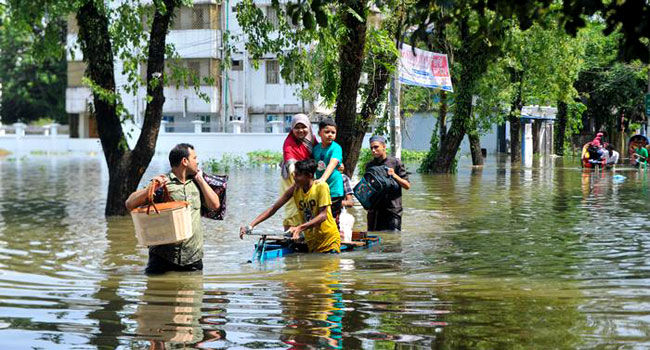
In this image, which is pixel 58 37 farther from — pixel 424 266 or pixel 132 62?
pixel 424 266

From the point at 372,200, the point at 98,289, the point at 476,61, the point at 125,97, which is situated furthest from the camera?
the point at 125,97

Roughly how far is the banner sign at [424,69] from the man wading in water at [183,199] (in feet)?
46.9

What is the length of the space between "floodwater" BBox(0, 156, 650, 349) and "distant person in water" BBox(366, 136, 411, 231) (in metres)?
0.29

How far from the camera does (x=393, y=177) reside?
13.4m

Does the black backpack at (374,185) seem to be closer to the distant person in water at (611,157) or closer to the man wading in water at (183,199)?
the man wading in water at (183,199)

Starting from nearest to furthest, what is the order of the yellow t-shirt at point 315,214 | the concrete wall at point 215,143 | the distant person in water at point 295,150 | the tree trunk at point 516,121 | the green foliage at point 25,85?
the yellow t-shirt at point 315,214
the distant person in water at point 295,150
the tree trunk at point 516,121
the concrete wall at point 215,143
the green foliage at point 25,85

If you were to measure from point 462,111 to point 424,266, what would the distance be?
23423 mm

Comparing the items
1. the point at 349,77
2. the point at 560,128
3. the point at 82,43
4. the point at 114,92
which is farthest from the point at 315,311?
the point at 560,128

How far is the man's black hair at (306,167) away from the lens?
10867mm

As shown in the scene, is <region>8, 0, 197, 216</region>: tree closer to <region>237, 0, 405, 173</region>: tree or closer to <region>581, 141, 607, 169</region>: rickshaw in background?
<region>237, 0, 405, 173</region>: tree

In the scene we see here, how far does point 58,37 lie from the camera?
702 inches

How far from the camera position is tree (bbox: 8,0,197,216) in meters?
17.0

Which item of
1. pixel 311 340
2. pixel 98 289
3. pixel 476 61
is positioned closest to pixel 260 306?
pixel 311 340

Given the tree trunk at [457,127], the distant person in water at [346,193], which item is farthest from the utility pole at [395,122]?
the distant person in water at [346,193]
